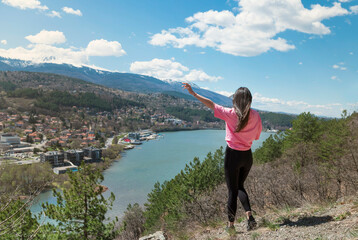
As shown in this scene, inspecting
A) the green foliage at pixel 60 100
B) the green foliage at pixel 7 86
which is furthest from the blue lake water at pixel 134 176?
the green foliage at pixel 7 86

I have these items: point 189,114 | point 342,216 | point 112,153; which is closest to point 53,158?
point 112,153

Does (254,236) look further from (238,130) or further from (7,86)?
(7,86)

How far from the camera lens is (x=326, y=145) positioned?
32.2 feet

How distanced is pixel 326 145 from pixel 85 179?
9294 mm

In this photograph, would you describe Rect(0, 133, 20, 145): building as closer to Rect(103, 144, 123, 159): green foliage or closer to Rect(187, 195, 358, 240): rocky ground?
Rect(103, 144, 123, 159): green foliage

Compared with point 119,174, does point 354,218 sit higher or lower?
higher

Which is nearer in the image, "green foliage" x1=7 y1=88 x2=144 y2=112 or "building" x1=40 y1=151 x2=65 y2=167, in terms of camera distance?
"building" x1=40 y1=151 x2=65 y2=167

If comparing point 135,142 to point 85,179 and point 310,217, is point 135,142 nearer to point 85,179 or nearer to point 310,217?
point 85,179

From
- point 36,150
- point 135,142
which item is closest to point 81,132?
point 135,142

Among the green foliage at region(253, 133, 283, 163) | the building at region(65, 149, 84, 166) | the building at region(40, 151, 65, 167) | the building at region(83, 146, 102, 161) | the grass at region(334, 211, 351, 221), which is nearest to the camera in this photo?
the grass at region(334, 211, 351, 221)

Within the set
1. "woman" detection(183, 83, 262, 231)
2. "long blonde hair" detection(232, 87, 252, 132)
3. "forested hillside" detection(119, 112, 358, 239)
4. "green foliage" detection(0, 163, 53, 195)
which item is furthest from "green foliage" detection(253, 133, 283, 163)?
"green foliage" detection(0, 163, 53, 195)

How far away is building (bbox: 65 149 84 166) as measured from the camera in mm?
36125

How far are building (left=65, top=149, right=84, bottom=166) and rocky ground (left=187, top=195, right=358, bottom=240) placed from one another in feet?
124

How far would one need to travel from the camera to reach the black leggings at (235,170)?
1.84 metres
